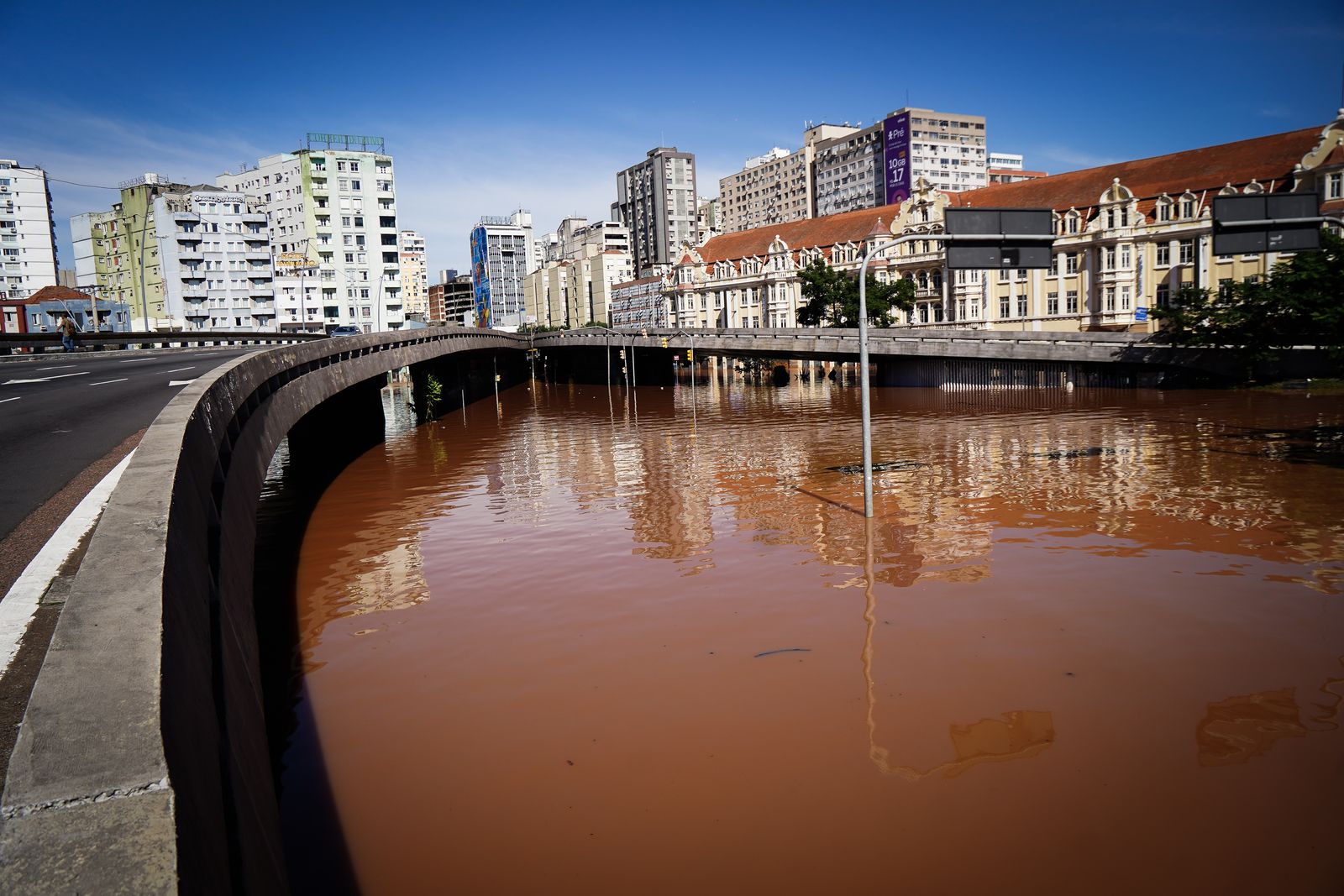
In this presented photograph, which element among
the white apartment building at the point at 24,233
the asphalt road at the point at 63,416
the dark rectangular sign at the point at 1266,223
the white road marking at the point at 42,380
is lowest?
the asphalt road at the point at 63,416

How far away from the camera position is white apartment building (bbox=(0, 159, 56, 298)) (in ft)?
354

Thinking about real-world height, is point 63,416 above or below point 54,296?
below

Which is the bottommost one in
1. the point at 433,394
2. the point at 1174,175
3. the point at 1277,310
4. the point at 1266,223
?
the point at 433,394

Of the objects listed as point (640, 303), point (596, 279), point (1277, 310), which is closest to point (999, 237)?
point (1277, 310)

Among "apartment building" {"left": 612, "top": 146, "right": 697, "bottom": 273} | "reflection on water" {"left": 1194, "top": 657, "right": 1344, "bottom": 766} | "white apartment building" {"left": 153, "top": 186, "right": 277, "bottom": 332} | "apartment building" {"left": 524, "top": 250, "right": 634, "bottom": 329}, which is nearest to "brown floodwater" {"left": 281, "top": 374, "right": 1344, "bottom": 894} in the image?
"reflection on water" {"left": 1194, "top": 657, "right": 1344, "bottom": 766}

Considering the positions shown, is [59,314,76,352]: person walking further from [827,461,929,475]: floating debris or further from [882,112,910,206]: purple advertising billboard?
[882,112,910,206]: purple advertising billboard

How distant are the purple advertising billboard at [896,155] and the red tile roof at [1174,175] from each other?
57.6 metres

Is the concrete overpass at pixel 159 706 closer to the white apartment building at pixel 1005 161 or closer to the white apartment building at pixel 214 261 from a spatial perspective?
the white apartment building at pixel 214 261

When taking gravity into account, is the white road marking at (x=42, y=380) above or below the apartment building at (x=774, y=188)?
below

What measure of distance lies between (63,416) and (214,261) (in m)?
95.1

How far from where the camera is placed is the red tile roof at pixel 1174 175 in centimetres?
6341

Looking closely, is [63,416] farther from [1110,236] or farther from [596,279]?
[596,279]

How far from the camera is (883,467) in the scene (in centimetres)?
2641

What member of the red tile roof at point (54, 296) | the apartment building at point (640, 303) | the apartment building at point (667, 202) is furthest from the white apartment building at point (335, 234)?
the apartment building at point (667, 202)
